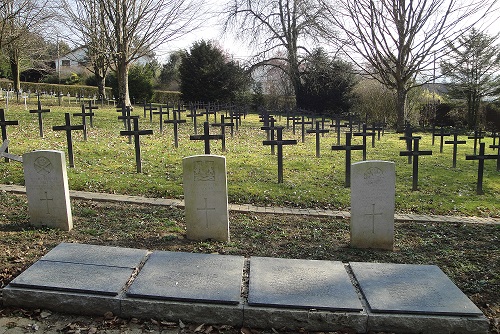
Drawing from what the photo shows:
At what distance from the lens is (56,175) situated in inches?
201

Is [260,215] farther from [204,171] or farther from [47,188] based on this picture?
[47,188]

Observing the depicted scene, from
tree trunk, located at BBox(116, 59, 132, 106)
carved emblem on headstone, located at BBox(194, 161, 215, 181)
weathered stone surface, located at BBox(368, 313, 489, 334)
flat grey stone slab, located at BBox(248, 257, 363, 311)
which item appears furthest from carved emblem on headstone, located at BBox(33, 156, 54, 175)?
tree trunk, located at BBox(116, 59, 132, 106)

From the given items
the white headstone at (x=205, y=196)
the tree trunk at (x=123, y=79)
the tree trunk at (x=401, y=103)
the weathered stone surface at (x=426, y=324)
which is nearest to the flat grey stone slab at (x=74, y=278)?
the white headstone at (x=205, y=196)

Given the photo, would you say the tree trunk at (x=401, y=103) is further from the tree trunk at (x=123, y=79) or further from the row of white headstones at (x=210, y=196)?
the row of white headstones at (x=210, y=196)

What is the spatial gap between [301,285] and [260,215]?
3.09m

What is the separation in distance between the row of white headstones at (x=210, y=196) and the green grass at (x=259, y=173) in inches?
91.1

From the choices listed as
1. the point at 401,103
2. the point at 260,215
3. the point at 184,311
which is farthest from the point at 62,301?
the point at 401,103

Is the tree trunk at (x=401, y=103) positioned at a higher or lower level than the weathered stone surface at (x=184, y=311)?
higher

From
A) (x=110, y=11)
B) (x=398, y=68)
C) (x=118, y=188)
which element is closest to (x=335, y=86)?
(x=398, y=68)

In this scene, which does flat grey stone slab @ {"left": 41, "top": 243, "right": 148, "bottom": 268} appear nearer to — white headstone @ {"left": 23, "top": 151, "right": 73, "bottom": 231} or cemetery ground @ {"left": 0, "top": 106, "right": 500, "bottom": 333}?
cemetery ground @ {"left": 0, "top": 106, "right": 500, "bottom": 333}

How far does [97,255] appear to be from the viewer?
154 inches

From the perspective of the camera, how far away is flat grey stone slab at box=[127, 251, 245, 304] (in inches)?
129

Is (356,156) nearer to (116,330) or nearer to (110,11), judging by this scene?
(116,330)

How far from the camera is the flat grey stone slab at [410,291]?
320 cm
